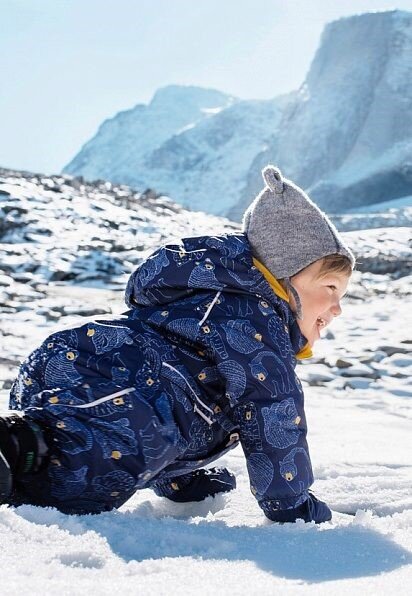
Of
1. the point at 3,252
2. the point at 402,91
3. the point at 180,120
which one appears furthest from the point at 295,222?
the point at 180,120

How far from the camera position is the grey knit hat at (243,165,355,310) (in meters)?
2.12

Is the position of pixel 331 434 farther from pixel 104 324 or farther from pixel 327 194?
pixel 327 194

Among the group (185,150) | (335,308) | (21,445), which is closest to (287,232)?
(335,308)

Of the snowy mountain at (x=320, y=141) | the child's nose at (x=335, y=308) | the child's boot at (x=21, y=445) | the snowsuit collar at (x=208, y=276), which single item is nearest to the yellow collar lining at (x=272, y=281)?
the snowsuit collar at (x=208, y=276)

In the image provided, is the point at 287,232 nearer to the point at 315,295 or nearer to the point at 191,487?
the point at 315,295

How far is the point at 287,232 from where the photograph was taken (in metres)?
2.15

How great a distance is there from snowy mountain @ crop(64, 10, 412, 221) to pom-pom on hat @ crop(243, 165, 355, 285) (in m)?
78.2

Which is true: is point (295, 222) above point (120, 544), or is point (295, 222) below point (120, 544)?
above

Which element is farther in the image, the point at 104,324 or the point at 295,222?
the point at 295,222

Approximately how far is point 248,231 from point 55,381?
0.73 m

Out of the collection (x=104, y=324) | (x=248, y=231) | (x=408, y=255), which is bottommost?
(x=408, y=255)

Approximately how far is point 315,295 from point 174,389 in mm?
532

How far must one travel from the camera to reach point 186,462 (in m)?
2.00

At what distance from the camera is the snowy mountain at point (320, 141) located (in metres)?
83.3
